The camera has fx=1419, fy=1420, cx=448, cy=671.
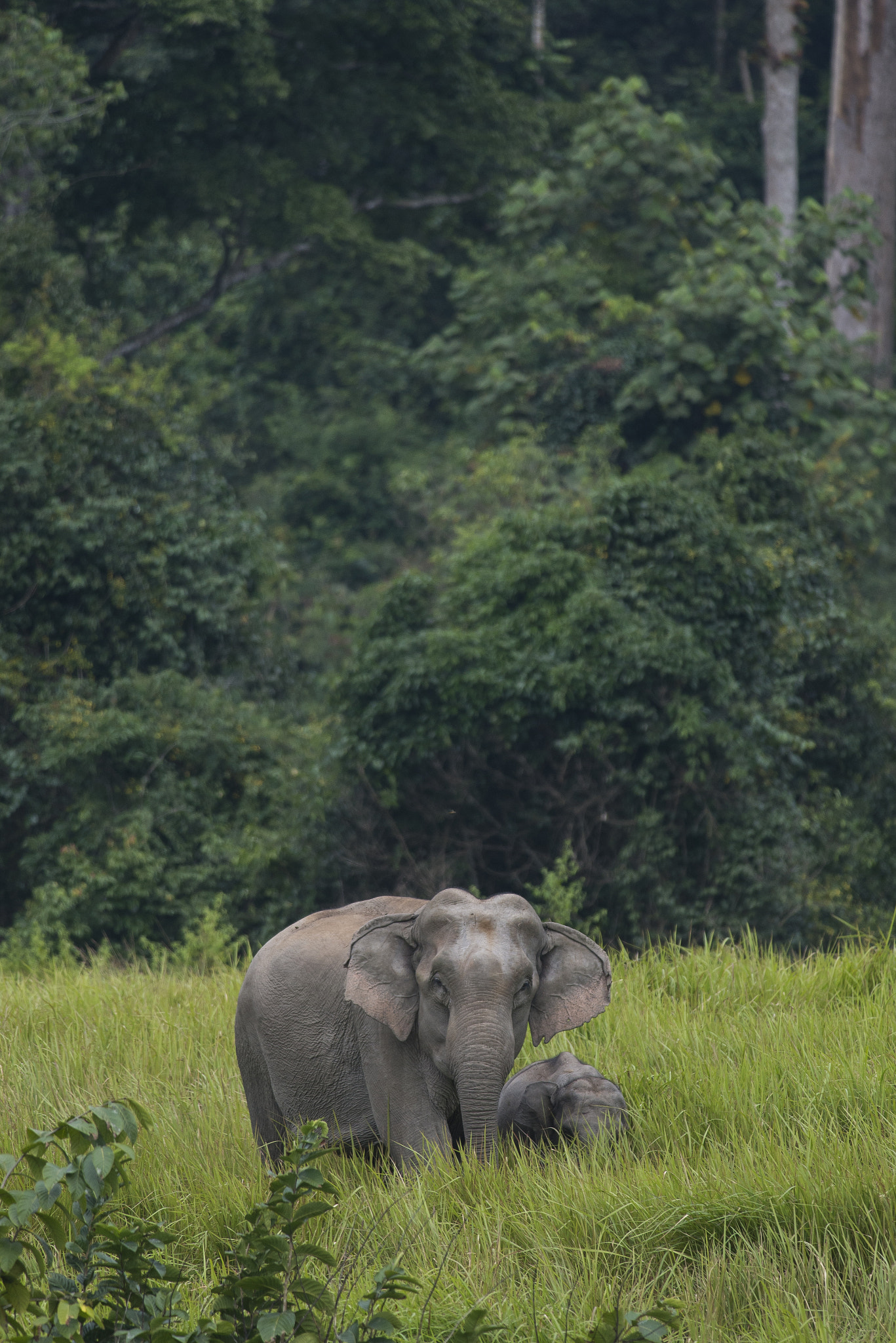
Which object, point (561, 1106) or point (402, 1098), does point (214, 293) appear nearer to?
point (561, 1106)

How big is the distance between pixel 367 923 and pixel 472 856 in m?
8.51

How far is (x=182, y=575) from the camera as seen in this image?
1565cm

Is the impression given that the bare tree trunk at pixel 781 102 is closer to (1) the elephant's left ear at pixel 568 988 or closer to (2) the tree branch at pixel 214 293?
(2) the tree branch at pixel 214 293

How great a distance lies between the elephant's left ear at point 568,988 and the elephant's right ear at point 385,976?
15.7 inches

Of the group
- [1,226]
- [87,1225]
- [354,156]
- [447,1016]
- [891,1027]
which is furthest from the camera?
[354,156]

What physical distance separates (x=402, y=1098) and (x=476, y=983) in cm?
58

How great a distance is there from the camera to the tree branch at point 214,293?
69.7 feet

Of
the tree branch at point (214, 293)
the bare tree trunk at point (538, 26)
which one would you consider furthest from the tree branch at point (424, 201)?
the bare tree trunk at point (538, 26)

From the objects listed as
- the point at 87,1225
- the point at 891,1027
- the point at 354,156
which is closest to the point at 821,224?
the point at 354,156

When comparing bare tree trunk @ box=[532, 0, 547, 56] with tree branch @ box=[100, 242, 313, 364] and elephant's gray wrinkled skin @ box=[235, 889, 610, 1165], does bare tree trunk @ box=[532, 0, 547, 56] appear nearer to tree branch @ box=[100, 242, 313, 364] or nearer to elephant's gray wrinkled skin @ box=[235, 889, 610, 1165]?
tree branch @ box=[100, 242, 313, 364]

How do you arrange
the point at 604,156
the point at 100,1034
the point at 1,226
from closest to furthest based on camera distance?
the point at 100,1034 → the point at 1,226 → the point at 604,156

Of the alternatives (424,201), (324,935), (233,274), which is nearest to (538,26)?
(424,201)

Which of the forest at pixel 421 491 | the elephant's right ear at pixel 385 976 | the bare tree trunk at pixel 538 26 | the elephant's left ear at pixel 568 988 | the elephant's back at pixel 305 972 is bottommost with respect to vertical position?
the forest at pixel 421 491

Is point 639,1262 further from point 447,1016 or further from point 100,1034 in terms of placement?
point 100,1034
